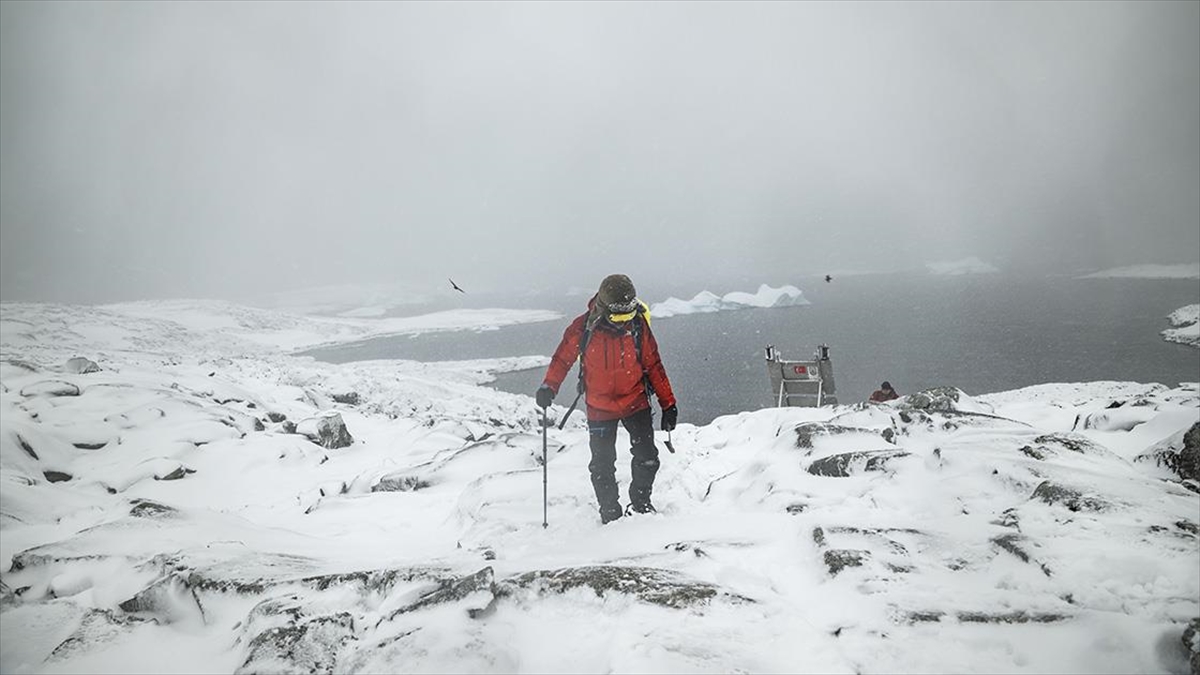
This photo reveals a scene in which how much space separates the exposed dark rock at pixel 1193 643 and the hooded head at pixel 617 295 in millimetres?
4020

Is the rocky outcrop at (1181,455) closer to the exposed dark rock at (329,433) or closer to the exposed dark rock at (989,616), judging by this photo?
the exposed dark rock at (989,616)

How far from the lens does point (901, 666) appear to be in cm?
248

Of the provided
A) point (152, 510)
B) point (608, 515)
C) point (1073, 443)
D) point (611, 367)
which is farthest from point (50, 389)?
point (1073, 443)

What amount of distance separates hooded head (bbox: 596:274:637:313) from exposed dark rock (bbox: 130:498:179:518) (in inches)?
201

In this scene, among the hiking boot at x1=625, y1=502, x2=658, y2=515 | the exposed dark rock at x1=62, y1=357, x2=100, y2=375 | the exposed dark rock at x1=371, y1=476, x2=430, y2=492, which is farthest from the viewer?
the exposed dark rock at x1=62, y1=357, x2=100, y2=375

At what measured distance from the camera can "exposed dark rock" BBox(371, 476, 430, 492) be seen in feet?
25.6

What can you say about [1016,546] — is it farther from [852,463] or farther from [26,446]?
[26,446]

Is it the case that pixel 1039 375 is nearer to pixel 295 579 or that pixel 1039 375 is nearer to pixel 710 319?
pixel 295 579

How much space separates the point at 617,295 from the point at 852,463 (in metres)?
3.25

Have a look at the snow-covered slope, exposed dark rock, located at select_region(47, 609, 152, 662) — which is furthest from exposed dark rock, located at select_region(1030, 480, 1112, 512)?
exposed dark rock, located at select_region(47, 609, 152, 662)

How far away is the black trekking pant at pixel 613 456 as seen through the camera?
18.4 ft

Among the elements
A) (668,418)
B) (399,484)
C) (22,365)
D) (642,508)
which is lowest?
(399,484)

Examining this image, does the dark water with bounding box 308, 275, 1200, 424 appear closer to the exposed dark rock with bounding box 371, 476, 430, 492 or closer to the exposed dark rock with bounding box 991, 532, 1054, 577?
the exposed dark rock with bounding box 371, 476, 430, 492

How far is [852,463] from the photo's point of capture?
5758 mm
